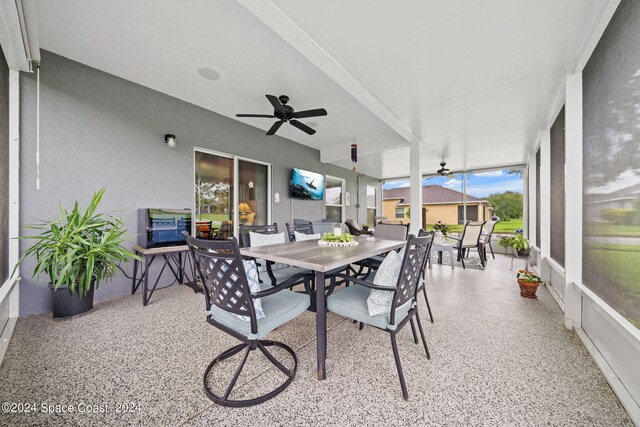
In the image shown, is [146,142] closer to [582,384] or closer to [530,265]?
[582,384]

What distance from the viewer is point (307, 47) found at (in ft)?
7.38

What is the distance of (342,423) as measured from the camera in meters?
1.23

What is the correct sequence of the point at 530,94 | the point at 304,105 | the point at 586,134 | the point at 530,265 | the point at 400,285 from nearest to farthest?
the point at 400,285
the point at 586,134
the point at 530,94
the point at 304,105
the point at 530,265

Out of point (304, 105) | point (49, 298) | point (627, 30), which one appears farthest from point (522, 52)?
point (49, 298)

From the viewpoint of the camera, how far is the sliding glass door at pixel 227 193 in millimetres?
3898

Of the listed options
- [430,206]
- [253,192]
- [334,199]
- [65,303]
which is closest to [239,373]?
[65,303]

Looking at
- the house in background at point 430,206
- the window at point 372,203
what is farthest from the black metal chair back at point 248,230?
the house in background at point 430,206

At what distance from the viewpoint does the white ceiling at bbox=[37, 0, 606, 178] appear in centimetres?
193

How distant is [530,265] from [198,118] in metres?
7.02

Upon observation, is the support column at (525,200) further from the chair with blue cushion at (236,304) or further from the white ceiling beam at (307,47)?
the chair with blue cushion at (236,304)

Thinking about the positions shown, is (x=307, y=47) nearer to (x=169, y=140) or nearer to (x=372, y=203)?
(x=169, y=140)

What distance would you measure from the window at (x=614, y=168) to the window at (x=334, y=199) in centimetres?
519

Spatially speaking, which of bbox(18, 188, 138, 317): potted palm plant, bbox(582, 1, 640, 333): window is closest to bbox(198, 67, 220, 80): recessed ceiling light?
bbox(18, 188, 138, 317): potted palm plant

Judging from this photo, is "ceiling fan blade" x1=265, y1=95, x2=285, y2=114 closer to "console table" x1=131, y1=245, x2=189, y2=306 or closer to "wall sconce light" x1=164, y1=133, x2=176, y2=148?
"wall sconce light" x1=164, y1=133, x2=176, y2=148
